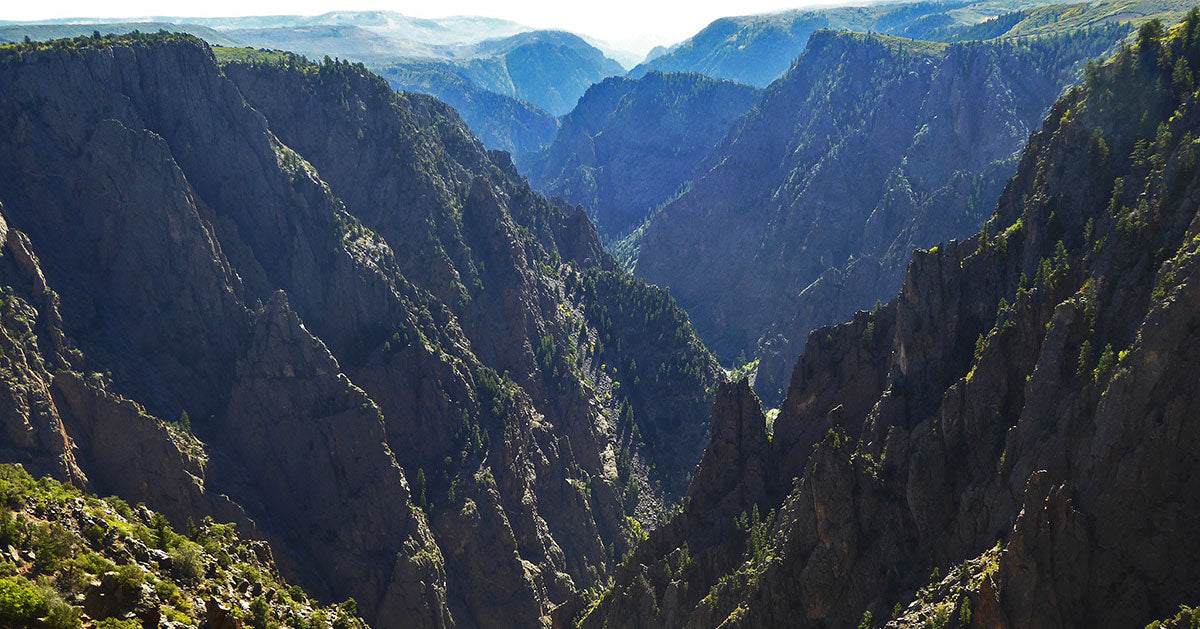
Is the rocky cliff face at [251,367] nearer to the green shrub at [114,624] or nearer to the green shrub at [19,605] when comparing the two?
the green shrub at [114,624]

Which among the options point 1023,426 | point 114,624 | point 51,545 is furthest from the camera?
point 1023,426

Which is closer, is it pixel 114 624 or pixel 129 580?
pixel 114 624

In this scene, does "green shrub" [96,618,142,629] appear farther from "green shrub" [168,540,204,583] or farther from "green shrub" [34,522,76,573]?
"green shrub" [168,540,204,583]

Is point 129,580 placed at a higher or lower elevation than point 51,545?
lower

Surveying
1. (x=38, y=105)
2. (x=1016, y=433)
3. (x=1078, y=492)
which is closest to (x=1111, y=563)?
(x=1078, y=492)

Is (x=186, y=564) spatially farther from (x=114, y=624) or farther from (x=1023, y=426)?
(x=1023, y=426)

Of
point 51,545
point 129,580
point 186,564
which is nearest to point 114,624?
point 129,580

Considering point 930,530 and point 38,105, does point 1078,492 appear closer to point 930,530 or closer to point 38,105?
point 930,530

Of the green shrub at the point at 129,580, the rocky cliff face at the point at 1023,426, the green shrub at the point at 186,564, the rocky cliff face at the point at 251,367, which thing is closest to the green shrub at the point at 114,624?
the green shrub at the point at 129,580

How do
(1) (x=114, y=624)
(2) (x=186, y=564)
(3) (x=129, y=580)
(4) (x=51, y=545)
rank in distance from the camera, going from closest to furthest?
(1) (x=114, y=624) → (3) (x=129, y=580) → (4) (x=51, y=545) → (2) (x=186, y=564)
